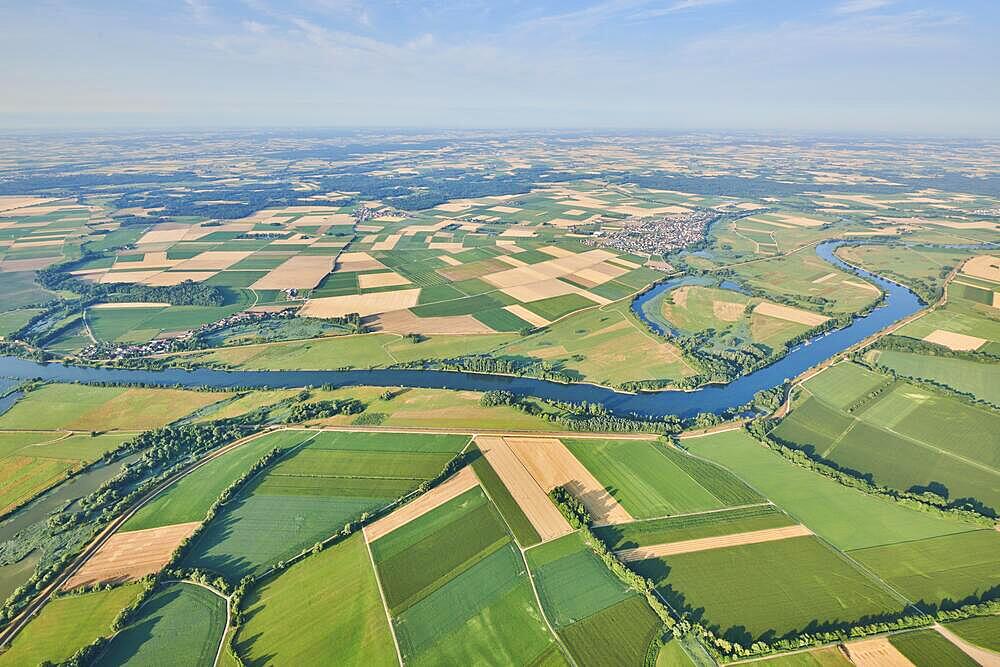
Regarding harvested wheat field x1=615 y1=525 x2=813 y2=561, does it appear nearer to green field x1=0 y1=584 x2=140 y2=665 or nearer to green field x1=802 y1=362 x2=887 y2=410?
green field x1=802 y1=362 x2=887 y2=410

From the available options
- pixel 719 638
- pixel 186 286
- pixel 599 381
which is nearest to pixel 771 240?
pixel 599 381

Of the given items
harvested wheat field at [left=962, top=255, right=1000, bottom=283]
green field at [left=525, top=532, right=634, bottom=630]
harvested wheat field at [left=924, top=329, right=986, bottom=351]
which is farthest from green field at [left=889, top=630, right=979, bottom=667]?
harvested wheat field at [left=962, top=255, right=1000, bottom=283]

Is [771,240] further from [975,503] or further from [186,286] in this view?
[186,286]

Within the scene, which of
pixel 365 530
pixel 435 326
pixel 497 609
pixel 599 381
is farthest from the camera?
pixel 435 326

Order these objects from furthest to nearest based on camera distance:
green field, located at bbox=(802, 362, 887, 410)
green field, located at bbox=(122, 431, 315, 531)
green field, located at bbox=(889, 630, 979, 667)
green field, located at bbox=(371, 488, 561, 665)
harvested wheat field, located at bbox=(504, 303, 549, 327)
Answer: harvested wheat field, located at bbox=(504, 303, 549, 327) → green field, located at bbox=(802, 362, 887, 410) → green field, located at bbox=(122, 431, 315, 531) → green field, located at bbox=(371, 488, 561, 665) → green field, located at bbox=(889, 630, 979, 667)

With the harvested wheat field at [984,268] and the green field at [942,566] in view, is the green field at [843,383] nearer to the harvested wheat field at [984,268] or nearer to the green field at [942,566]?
the green field at [942,566]

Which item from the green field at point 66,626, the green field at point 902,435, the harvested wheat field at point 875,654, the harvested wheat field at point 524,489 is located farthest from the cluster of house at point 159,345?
the harvested wheat field at point 875,654

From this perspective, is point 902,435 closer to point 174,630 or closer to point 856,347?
point 856,347
